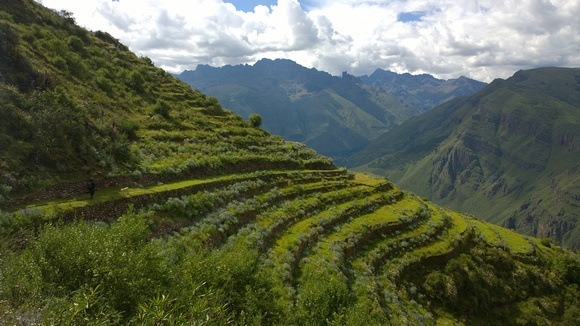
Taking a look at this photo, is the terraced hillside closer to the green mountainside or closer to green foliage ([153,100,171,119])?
the green mountainside

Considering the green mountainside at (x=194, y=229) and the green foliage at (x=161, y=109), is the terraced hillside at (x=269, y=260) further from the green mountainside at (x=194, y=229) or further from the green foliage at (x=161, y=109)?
the green foliage at (x=161, y=109)

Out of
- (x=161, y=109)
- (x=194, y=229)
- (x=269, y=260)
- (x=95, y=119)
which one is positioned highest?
(x=161, y=109)

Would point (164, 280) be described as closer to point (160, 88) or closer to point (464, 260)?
point (464, 260)

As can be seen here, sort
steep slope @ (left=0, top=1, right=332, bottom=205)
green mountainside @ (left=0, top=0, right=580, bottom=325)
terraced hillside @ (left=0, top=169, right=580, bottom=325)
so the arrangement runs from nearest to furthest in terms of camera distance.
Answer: terraced hillside @ (left=0, top=169, right=580, bottom=325) → green mountainside @ (left=0, top=0, right=580, bottom=325) → steep slope @ (left=0, top=1, right=332, bottom=205)

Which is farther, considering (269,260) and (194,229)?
(194,229)

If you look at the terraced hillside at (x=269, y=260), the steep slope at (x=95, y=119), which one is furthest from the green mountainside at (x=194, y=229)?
the steep slope at (x=95, y=119)

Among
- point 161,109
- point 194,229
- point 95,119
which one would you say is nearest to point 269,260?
point 194,229

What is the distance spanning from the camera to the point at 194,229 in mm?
36250

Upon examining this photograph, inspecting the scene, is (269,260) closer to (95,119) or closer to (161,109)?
(95,119)

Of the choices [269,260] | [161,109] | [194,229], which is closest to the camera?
[269,260]

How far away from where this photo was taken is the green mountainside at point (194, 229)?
19125 mm

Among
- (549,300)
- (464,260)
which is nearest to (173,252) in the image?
(464,260)

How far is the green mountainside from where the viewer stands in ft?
62.7

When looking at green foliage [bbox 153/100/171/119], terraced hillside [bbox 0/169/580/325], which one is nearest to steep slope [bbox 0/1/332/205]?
green foliage [bbox 153/100/171/119]
